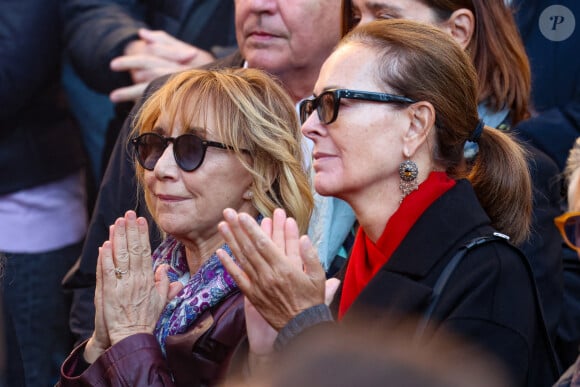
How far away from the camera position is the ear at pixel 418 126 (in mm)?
2992

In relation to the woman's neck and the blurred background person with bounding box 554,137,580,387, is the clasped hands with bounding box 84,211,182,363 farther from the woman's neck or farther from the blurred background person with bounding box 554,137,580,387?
the blurred background person with bounding box 554,137,580,387

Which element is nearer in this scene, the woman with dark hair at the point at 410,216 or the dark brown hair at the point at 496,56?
the woman with dark hair at the point at 410,216

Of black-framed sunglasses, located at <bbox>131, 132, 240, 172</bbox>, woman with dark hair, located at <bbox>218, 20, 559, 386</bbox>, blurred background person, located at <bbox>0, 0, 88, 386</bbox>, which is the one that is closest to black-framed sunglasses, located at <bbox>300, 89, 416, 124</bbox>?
woman with dark hair, located at <bbox>218, 20, 559, 386</bbox>

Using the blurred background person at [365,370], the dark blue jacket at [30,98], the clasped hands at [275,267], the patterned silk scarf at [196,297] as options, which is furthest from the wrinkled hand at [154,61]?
the blurred background person at [365,370]

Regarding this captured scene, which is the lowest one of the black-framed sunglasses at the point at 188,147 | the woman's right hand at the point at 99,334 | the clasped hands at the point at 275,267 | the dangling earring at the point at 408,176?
the woman's right hand at the point at 99,334

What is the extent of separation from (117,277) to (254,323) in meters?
0.54

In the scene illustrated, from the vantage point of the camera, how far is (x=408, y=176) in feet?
9.84

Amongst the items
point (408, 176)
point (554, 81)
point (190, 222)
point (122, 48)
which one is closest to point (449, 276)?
point (408, 176)

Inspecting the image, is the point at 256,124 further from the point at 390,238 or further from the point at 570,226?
the point at 570,226

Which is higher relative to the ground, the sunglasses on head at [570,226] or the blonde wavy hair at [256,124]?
the sunglasses on head at [570,226]

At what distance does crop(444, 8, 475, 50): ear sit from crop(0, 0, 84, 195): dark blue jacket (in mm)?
2171

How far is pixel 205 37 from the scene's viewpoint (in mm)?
5168

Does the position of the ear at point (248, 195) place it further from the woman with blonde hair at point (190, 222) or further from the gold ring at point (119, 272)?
the gold ring at point (119, 272)

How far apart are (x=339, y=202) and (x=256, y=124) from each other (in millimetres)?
540
